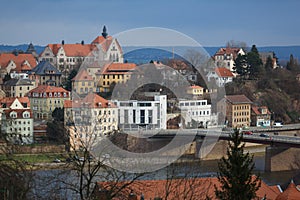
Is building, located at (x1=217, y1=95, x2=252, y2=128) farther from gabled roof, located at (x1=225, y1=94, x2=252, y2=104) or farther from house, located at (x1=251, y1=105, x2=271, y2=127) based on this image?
house, located at (x1=251, y1=105, x2=271, y2=127)

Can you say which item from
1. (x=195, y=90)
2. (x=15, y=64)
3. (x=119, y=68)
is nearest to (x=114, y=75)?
(x=119, y=68)

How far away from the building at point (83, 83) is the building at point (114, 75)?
34 cm

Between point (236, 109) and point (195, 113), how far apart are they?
98.1 inches

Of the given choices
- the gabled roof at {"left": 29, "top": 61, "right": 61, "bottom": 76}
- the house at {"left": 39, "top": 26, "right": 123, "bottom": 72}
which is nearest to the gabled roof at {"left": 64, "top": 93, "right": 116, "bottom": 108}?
the gabled roof at {"left": 29, "top": 61, "right": 61, "bottom": 76}

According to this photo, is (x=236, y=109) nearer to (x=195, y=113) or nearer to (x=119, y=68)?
(x=195, y=113)

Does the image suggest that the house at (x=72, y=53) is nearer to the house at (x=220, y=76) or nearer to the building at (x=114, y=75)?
the building at (x=114, y=75)

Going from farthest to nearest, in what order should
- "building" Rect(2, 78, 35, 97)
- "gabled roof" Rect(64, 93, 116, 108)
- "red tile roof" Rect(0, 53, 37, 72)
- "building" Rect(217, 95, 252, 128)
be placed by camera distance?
"red tile roof" Rect(0, 53, 37, 72) < "building" Rect(2, 78, 35, 97) < "building" Rect(217, 95, 252, 128) < "gabled roof" Rect(64, 93, 116, 108)

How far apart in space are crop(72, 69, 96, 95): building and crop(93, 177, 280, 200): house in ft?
55.2

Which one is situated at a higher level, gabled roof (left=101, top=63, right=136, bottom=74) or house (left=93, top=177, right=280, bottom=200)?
gabled roof (left=101, top=63, right=136, bottom=74)

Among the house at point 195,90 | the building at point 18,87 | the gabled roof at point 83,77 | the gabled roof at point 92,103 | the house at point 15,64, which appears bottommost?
the gabled roof at point 92,103

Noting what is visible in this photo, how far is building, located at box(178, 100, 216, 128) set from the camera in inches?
989

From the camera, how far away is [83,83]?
27844mm

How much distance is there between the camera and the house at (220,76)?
30797 mm

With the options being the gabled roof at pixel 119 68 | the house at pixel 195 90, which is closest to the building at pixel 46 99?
the gabled roof at pixel 119 68
